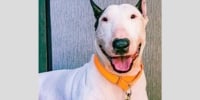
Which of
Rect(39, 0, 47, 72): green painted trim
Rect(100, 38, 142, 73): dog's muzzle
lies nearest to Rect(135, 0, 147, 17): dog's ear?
Rect(100, 38, 142, 73): dog's muzzle

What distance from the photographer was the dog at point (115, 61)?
1611 mm

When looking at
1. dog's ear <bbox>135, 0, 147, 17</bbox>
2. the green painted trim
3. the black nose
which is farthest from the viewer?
the green painted trim

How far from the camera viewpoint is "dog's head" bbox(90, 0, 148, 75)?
1599 millimetres

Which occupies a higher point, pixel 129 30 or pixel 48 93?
pixel 129 30

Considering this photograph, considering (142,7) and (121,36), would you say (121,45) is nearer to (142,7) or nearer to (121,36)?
(121,36)

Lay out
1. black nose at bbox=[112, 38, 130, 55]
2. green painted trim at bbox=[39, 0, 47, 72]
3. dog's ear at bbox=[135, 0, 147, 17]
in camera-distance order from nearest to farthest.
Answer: black nose at bbox=[112, 38, 130, 55] → dog's ear at bbox=[135, 0, 147, 17] → green painted trim at bbox=[39, 0, 47, 72]

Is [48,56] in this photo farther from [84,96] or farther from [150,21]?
[150,21]

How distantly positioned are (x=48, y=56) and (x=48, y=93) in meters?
0.13

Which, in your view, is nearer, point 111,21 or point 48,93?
point 111,21

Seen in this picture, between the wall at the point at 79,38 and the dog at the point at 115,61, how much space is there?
0.05 meters

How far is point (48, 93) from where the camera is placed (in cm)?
183

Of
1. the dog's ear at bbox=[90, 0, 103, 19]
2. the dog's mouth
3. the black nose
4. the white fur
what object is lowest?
the white fur

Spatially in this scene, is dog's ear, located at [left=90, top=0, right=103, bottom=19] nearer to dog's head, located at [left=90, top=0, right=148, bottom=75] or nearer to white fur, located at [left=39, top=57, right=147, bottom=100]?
dog's head, located at [left=90, top=0, right=148, bottom=75]
